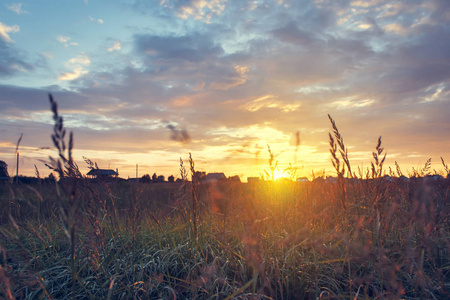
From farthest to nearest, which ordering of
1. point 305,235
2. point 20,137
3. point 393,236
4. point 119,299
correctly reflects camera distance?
point 393,236 < point 305,235 < point 119,299 < point 20,137

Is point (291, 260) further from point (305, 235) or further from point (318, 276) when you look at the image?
point (305, 235)

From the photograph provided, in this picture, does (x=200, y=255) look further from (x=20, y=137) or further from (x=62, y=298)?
(x=20, y=137)

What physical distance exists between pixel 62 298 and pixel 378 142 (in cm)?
305

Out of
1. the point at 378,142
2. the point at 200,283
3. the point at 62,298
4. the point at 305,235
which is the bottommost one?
the point at 62,298

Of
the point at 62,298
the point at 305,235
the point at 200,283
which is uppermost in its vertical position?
the point at 305,235

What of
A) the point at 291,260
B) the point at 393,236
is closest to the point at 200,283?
the point at 291,260

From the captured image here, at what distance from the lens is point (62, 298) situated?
2652mm

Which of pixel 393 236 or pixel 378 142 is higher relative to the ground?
pixel 378 142

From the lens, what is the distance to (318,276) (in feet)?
8.76

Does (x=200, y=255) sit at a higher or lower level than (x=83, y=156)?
lower

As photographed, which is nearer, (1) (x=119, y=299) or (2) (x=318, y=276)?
(1) (x=119, y=299)

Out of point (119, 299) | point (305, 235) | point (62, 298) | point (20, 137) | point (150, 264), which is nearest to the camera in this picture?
point (20, 137)

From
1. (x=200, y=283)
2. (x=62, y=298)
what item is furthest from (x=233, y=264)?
(x=62, y=298)

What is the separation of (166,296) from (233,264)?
0.66 metres
